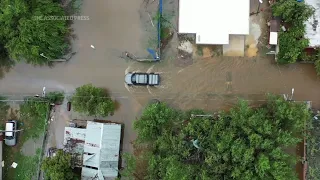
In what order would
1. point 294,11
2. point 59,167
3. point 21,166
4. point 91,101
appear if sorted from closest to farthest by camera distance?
1. point 294,11
2. point 59,167
3. point 91,101
4. point 21,166

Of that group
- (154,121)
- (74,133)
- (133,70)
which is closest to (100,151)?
(74,133)

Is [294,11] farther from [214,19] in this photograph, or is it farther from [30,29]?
[30,29]

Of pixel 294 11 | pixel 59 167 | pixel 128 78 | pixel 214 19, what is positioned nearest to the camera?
pixel 294 11

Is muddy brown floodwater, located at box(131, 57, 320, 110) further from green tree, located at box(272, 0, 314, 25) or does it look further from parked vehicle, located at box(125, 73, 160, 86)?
green tree, located at box(272, 0, 314, 25)

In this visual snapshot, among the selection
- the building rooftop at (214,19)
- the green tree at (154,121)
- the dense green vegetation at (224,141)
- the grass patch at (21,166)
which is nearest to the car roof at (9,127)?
the grass patch at (21,166)

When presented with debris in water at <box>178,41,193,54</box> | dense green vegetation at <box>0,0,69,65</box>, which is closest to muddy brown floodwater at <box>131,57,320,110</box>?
debris in water at <box>178,41,193,54</box>

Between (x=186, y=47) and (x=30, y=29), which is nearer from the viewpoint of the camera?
(x=30, y=29)
